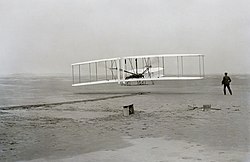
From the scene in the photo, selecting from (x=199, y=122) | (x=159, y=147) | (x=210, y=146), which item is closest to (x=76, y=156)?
(x=159, y=147)

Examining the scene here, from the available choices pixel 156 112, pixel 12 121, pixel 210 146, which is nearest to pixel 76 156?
pixel 210 146

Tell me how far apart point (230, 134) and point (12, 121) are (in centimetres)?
184

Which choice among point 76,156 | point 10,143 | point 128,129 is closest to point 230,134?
point 128,129

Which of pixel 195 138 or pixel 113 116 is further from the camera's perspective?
pixel 113 116

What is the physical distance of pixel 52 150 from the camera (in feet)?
6.51

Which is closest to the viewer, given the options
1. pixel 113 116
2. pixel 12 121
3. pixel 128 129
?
pixel 128 129

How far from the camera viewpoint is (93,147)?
2.05m

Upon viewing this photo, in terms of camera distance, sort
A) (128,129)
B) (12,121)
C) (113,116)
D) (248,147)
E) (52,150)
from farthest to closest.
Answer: (113,116), (12,121), (128,129), (52,150), (248,147)

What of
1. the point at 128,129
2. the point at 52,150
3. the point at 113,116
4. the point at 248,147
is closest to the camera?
the point at 248,147

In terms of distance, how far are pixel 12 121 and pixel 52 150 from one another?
1.21 meters

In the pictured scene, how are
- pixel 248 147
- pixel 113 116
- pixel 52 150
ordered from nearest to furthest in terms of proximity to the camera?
pixel 248 147
pixel 52 150
pixel 113 116

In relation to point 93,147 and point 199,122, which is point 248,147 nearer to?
point 93,147

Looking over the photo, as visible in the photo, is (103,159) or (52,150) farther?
(52,150)

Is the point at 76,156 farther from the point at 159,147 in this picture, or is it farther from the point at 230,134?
the point at 230,134
